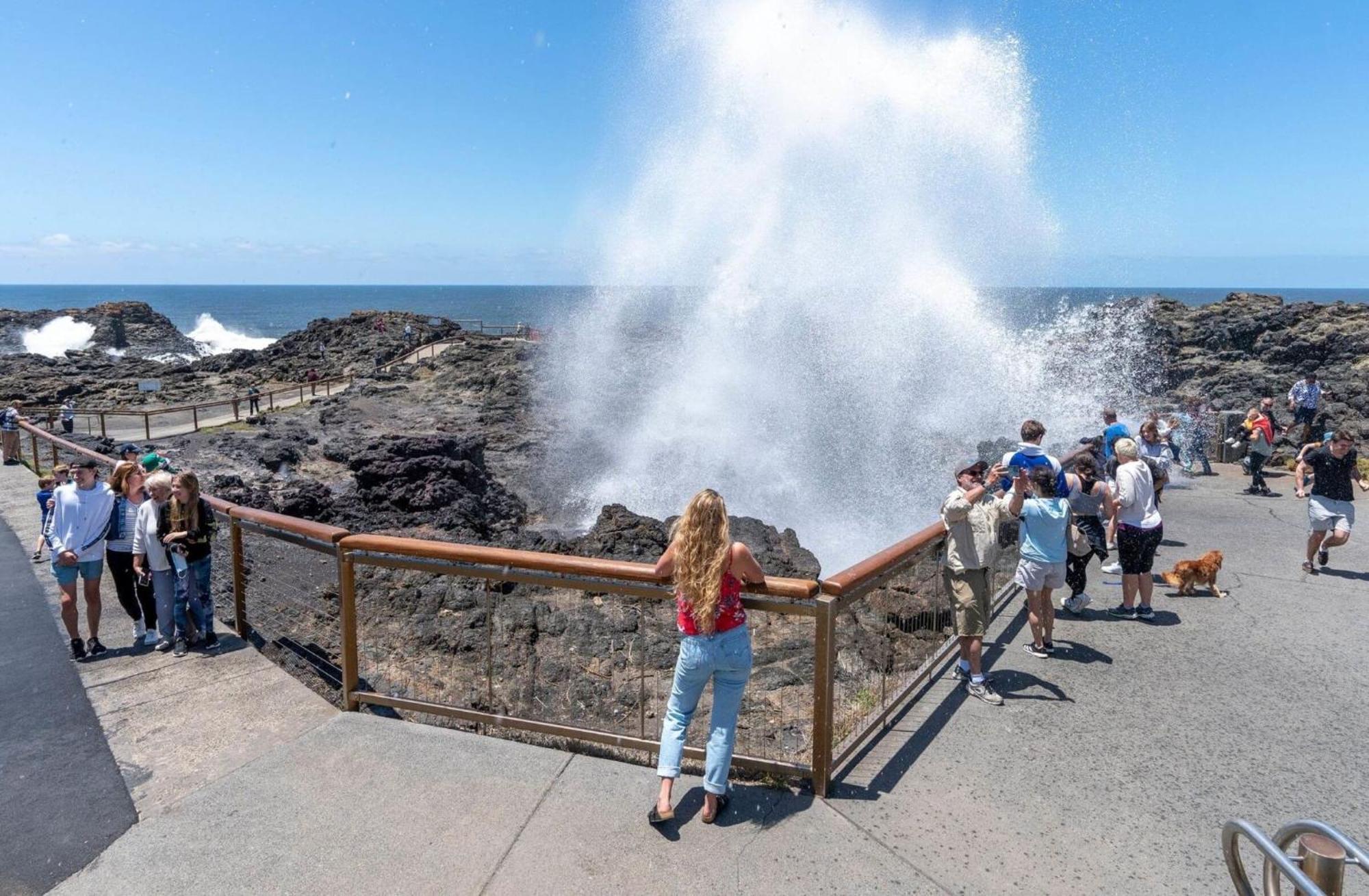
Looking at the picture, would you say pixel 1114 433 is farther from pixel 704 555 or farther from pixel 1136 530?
pixel 704 555

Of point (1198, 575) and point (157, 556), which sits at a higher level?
point (157, 556)

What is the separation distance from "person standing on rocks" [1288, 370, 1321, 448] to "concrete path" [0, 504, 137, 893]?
62.8 ft

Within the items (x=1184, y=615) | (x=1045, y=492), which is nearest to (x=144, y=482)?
(x=1045, y=492)

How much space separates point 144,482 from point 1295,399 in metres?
19.4

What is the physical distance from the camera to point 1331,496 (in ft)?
27.9

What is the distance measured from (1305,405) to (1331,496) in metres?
9.51

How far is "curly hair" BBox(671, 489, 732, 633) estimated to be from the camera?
389 cm

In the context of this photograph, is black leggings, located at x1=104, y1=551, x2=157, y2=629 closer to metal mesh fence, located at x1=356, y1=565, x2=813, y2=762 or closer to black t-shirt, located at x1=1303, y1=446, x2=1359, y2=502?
metal mesh fence, located at x1=356, y1=565, x2=813, y2=762

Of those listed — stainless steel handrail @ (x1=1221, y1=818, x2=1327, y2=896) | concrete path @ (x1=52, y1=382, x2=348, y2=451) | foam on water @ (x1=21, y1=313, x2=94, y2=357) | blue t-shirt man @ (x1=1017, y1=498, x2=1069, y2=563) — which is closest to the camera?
stainless steel handrail @ (x1=1221, y1=818, x2=1327, y2=896)

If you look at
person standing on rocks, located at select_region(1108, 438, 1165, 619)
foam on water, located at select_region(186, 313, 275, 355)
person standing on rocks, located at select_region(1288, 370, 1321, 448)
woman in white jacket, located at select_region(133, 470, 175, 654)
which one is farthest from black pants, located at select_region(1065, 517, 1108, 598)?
foam on water, located at select_region(186, 313, 275, 355)

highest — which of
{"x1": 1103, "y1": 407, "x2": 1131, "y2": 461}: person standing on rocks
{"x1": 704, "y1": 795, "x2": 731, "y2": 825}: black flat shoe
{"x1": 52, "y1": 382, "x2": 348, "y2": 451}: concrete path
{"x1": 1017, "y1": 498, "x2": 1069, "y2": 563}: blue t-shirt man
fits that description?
{"x1": 1103, "y1": 407, "x2": 1131, "y2": 461}: person standing on rocks

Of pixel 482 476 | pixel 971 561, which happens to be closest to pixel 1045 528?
pixel 971 561

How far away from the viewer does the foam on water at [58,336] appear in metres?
79.7

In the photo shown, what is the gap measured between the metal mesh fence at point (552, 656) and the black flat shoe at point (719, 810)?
910 mm
